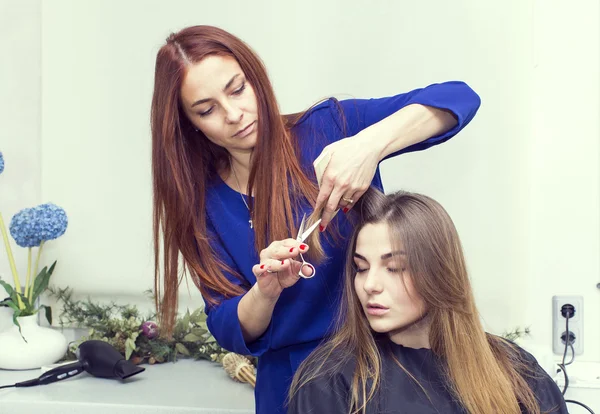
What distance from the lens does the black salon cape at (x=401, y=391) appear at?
1.31m

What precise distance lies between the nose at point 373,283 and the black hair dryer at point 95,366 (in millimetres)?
896

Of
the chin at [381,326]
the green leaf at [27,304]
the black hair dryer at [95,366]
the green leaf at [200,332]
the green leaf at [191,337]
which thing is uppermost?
the chin at [381,326]

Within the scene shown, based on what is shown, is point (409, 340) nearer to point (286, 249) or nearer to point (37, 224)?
point (286, 249)

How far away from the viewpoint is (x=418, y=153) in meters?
2.08

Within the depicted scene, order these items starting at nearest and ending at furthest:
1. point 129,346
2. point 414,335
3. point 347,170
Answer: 1. point 347,170
2. point 414,335
3. point 129,346

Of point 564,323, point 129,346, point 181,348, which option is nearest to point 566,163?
point 564,323

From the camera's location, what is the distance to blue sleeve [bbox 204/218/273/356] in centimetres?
133

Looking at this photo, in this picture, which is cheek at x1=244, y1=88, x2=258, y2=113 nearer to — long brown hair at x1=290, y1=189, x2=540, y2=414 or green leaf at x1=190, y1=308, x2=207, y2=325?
long brown hair at x1=290, y1=189, x2=540, y2=414

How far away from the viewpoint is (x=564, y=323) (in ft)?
6.73

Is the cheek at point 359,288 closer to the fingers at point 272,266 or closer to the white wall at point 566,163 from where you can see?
the fingers at point 272,266

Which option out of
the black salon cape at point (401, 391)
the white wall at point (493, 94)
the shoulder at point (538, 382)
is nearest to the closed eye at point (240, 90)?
the black salon cape at point (401, 391)

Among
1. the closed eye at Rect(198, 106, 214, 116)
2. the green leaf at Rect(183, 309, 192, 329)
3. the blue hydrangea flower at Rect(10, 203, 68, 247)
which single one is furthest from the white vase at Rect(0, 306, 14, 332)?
the closed eye at Rect(198, 106, 214, 116)

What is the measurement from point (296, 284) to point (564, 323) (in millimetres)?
1025

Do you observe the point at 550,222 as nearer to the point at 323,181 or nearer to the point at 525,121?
the point at 525,121
